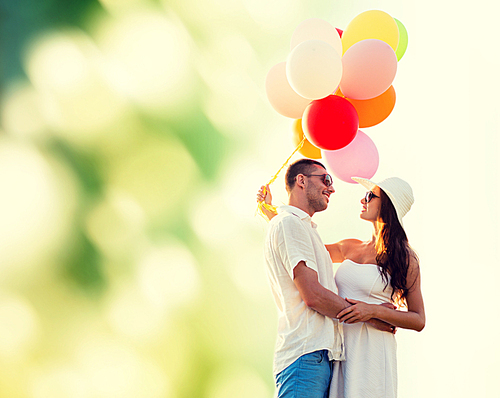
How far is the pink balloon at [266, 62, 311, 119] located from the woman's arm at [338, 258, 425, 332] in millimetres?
747

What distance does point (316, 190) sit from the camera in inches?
67.8

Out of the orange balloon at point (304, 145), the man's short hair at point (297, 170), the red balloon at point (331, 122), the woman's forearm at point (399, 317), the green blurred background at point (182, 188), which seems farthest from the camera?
the green blurred background at point (182, 188)

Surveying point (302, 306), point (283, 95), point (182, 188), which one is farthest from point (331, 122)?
point (182, 188)

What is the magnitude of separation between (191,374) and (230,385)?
24 centimetres

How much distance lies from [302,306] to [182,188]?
1.58 meters

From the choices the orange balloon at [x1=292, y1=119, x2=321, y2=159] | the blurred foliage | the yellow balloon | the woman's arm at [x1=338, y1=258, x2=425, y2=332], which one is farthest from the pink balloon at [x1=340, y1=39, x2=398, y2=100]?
the blurred foliage

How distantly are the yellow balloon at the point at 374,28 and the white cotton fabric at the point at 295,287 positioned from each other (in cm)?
77

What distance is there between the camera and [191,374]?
8.91 ft

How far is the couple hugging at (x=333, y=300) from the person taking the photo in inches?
57.9

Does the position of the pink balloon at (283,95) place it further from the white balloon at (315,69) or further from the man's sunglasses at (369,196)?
the man's sunglasses at (369,196)

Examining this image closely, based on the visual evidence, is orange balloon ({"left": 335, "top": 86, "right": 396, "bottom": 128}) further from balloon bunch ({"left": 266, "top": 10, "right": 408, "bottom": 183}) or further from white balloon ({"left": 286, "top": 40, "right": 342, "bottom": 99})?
white balloon ({"left": 286, "top": 40, "right": 342, "bottom": 99})

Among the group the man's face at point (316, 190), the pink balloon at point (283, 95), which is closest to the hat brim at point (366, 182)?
the man's face at point (316, 190)

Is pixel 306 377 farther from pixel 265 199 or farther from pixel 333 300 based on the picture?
pixel 265 199

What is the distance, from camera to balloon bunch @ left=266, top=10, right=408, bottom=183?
164 cm
